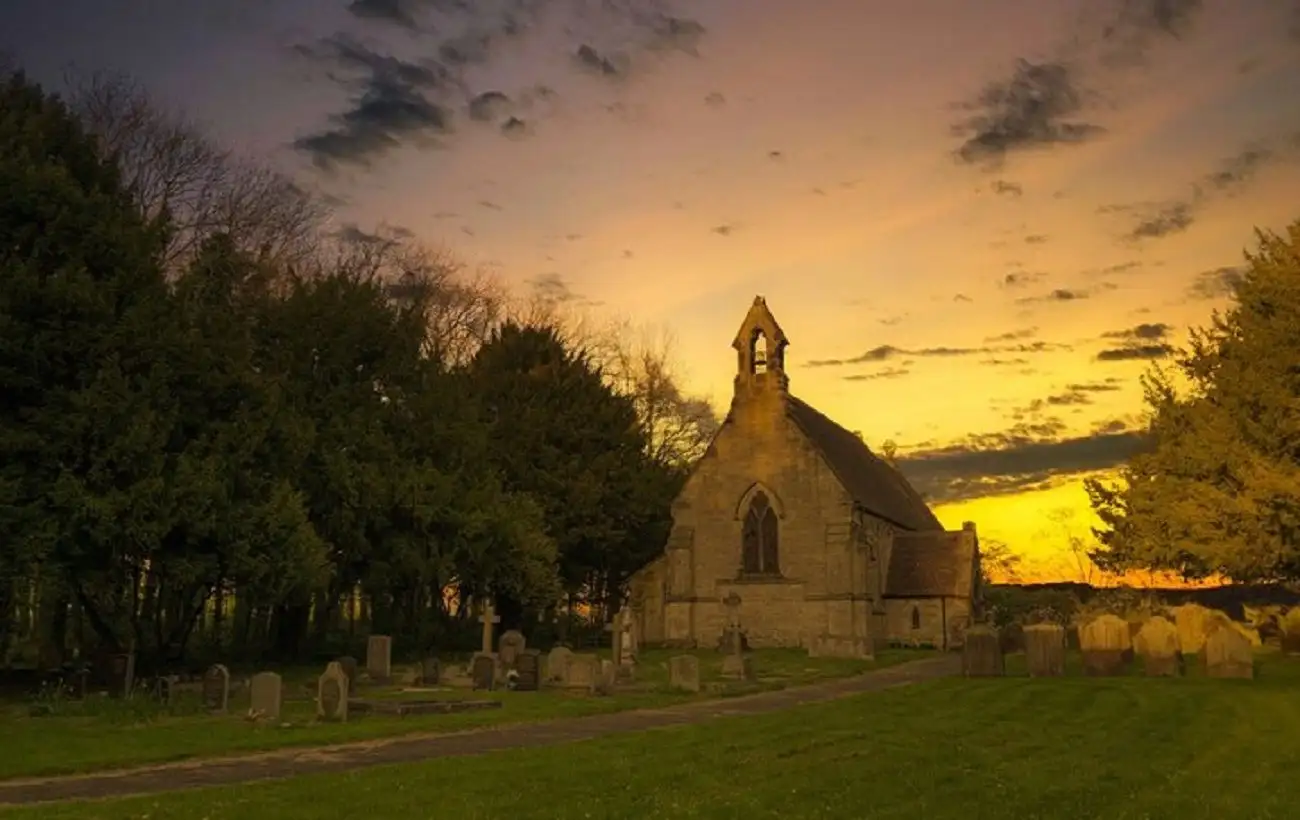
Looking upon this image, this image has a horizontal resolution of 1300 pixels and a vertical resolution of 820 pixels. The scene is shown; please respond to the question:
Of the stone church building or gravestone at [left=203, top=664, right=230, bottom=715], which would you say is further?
the stone church building

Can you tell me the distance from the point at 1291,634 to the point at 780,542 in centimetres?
1834

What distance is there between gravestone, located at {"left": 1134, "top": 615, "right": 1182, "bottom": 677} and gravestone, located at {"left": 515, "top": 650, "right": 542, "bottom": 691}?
14.6m

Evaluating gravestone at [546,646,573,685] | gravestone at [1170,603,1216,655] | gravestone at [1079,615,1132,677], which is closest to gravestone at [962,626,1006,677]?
gravestone at [1079,615,1132,677]

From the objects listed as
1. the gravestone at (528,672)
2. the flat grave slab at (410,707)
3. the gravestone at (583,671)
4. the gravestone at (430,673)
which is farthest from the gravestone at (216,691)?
the gravestone at (583,671)

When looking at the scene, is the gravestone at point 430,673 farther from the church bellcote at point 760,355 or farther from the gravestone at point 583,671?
the church bellcote at point 760,355

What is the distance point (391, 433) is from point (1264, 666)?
86.4 ft

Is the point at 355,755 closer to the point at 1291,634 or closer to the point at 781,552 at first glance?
the point at 1291,634

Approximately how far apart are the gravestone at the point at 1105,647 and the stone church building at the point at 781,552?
14.1 m

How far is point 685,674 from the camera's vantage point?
24.7 m

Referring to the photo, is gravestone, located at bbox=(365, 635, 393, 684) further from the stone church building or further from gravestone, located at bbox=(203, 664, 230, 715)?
the stone church building

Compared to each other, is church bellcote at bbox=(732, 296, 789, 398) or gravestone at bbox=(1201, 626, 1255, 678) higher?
church bellcote at bbox=(732, 296, 789, 398)

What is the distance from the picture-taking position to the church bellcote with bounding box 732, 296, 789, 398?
46438mm

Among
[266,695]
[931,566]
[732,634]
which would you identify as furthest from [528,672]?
[931,566]

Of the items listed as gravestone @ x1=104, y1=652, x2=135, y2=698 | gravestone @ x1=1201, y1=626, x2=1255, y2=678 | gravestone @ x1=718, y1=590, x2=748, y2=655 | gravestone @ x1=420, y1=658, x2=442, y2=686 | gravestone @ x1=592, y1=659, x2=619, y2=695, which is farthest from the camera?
gravestone @ x1=718, y1=590, x2=748, y2=655
